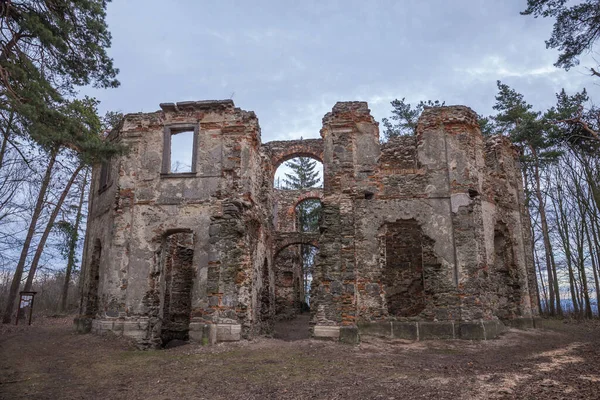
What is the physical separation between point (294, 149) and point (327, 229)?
34.1 feet

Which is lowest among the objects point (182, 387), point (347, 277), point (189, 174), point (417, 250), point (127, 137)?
point (182, 387)

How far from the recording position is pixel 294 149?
76.3 ft

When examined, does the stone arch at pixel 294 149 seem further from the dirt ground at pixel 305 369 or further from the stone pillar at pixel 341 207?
the dirt ground at pixel 305 369

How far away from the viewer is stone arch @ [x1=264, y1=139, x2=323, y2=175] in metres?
23.0

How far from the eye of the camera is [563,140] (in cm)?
1546

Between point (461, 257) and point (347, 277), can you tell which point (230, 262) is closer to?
point (347, 277)

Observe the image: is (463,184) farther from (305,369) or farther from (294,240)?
(294,240)

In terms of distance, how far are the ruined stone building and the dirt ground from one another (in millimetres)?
856

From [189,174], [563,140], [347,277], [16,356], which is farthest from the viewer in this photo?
[563,140]

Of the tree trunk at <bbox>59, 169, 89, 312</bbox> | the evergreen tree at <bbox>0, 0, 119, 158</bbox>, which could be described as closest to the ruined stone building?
the evergreen tree at <bbox>0, 0, 119, 158</bbox>

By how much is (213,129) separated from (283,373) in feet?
26.8

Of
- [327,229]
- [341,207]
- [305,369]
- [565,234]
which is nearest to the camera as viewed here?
[305,369]

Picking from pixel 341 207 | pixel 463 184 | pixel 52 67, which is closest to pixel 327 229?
pixel 341 207

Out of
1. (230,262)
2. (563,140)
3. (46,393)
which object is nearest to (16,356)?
(46,393)
